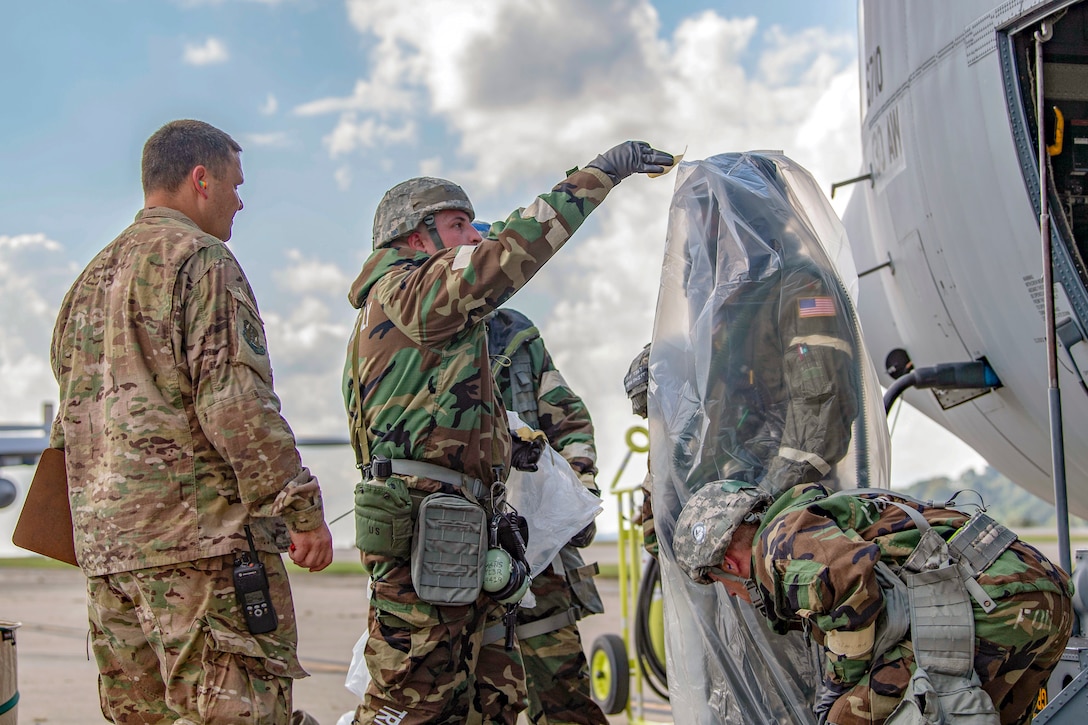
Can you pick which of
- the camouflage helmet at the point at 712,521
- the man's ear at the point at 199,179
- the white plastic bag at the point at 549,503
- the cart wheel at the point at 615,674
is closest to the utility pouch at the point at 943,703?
the camouflage helmet at the point at 712,521

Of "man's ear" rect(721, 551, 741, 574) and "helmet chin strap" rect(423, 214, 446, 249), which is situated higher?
"helmet chin strap" rect(423, 214, 446, 249)

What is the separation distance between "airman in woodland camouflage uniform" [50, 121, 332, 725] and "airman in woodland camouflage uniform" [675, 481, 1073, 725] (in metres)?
1.30

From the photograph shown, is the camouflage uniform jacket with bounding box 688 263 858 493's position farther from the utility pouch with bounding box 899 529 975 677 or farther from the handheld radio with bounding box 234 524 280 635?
the handheld radio with bounding box 234 524 280 635

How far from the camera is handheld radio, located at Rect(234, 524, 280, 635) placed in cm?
286

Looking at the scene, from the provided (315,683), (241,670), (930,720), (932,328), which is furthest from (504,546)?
(315,683)

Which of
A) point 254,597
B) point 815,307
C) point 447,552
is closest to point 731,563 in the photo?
point 447,552

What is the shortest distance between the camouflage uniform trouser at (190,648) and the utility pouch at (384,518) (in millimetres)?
292

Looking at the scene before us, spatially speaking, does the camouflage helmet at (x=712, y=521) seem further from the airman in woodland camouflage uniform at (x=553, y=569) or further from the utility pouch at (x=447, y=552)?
the airman in woodland camouflage uniform at (x=553, y=569)

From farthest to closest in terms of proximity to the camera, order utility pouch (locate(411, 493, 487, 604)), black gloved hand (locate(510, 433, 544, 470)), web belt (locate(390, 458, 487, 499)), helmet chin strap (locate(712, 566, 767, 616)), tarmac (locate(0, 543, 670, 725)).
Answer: tarmac (locate(0, 543, 670, 725)) < black gloved hand (locate(510, 433, 544, 470)) < web belt (locate(390, 458, 487, 499)) < utility pouch (locate(411, 493, 487, 604)) < helmet chin strap (locate(712, 566, 767, 616))

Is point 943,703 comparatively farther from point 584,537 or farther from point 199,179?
point 199,179

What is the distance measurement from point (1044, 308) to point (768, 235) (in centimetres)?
124

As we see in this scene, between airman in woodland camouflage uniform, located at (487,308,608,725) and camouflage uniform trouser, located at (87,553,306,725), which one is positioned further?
airman in woodland camouflage uniform, located at (487,308,608,725)

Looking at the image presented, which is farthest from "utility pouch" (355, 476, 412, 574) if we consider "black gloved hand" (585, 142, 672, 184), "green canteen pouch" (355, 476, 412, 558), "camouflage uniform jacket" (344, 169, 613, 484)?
"black gloved hand" (585, 142, 672, 184)

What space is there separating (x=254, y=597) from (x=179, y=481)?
40 cm
